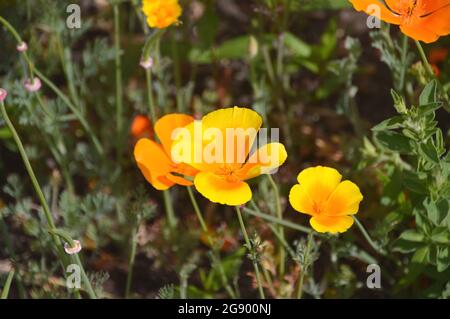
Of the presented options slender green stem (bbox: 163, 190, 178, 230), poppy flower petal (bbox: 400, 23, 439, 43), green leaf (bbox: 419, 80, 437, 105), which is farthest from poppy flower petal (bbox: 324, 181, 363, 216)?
slender green stem (bbox: 163, 190, 178, 230)

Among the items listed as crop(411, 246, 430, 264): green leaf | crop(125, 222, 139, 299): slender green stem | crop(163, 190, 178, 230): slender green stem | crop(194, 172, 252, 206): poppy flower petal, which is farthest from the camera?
crop(163, 190, 178, 230): slender green stem

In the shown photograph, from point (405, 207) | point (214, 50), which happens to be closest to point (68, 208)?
point (214, 50)

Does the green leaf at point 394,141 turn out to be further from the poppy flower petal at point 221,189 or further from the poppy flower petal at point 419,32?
the poppy flower petal at point 221,189

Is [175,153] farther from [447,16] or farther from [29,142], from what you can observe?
[29,142]

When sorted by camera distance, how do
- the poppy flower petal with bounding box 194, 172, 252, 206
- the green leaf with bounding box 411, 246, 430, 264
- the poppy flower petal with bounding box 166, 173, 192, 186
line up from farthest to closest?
the green leaf with bounding box 411, 246, 430, 264 < the poppy flower petal with bounding box 166, 173, 192, 186 < the poppy flower petal with bounding box 194, 172, 252, 206

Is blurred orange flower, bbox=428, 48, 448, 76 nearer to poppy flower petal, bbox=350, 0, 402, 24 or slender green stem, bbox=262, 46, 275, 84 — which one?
slender green stem, bbox=262, 46, 275, 84

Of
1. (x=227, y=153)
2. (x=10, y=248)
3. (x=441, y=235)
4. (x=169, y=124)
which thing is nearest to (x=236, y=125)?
(x=227, y=153)

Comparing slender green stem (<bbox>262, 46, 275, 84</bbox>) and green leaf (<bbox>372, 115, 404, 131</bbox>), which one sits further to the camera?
slender green stem (<bbox>262, 46, 275, 84</bbox>)
